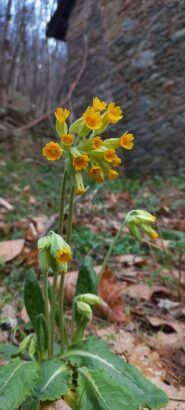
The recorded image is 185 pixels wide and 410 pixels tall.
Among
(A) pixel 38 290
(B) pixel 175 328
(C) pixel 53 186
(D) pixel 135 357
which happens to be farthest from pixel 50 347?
(C) pixel 53 186

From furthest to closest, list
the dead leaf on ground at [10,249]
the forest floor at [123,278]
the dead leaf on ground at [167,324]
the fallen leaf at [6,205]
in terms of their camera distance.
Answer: the fallen leaf at [6,205]
the dead leaf on ground at [10,249]
the dead leaf on ground at [167,324]
the forest floor at [123,278]

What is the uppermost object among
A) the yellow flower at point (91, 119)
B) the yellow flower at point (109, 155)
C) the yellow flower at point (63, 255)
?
the yellow flower at point (91, 119)

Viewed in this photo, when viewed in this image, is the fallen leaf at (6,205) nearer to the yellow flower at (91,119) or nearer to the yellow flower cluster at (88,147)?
the yellow flower cluster at (88,147)

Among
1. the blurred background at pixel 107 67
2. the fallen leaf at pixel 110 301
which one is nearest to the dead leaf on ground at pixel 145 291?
the fallen leaf at pixel 110 301

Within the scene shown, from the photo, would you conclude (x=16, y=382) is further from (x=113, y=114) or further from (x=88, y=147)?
(x=113, y=114)

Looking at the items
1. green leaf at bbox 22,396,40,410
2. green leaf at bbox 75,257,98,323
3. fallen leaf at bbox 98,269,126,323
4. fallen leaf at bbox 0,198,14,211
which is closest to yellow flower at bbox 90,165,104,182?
green leaf at bbox 75,257,98,323

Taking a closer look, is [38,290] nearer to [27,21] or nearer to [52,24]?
[27,21]

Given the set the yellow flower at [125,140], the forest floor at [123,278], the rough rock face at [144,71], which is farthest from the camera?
the rough rock face at [144,71]
